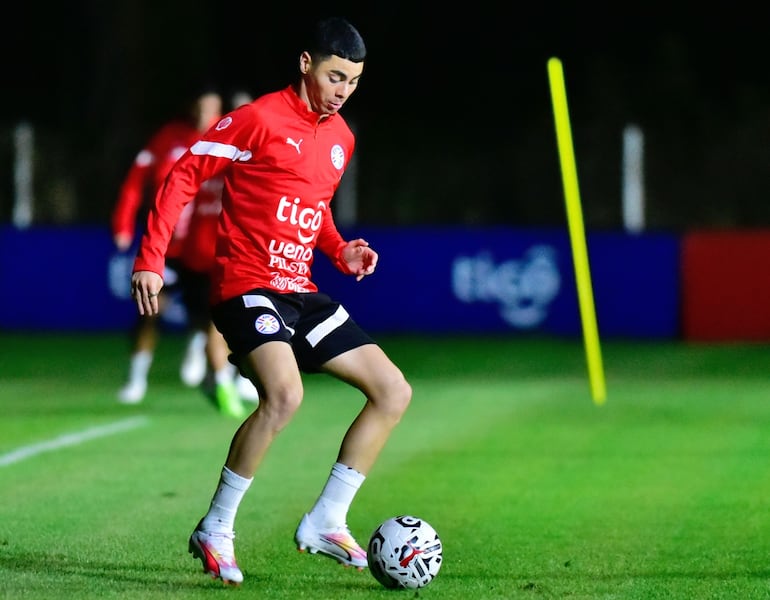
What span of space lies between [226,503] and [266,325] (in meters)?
0.66

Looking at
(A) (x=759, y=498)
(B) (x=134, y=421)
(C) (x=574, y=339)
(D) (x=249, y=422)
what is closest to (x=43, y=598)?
(D) (x=249, y=422)

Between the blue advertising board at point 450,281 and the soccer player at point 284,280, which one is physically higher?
the soccer player at point 284,280

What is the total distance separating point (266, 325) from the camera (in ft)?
21.1

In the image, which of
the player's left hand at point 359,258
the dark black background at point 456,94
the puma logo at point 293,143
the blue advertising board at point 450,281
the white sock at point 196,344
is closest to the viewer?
the puma logo at point 293,143

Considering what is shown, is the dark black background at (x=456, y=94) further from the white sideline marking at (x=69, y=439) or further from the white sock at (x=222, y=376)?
the white sideline marking at (x=69, y=439)

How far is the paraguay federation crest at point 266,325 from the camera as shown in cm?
643

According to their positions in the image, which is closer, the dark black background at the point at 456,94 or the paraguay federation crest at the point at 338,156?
the paraguay federation crest at the point at 338,156

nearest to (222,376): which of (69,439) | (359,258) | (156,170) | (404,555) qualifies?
(69,439)

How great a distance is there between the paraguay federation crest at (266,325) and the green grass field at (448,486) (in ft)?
2.91

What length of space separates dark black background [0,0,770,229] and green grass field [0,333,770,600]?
3698mm

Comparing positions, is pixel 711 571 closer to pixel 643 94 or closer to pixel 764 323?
pixel 764 323

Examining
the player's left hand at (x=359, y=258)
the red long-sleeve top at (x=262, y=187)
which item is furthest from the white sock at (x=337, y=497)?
the player's left hand at (x=359, y=258)

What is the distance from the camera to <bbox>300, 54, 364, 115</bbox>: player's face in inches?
257

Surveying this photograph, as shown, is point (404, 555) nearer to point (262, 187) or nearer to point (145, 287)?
point (145, 287)
